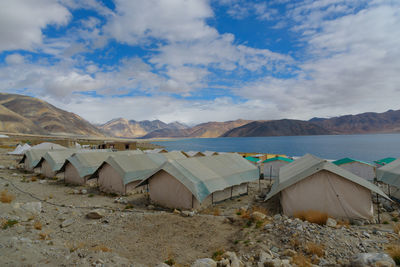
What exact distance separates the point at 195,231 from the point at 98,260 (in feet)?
15.1

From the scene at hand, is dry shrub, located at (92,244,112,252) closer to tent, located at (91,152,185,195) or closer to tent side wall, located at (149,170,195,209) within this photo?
tent side wall, located at (149,170,195,209)

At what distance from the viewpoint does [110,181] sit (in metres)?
21.2

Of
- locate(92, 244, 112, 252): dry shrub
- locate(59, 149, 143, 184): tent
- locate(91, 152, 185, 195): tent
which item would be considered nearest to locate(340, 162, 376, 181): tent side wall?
locate(91, 152, 185, 195): tent

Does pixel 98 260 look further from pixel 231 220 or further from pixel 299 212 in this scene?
pixel 299 212

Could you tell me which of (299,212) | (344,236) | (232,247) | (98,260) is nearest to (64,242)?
(98,260)

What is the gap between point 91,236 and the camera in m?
10.5

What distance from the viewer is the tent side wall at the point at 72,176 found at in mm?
23611

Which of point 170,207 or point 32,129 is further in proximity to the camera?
point 32,129

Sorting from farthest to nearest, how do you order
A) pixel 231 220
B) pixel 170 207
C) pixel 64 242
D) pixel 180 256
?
pixel 170 207 → pixel 231 220 → pixel 64 242 → pixel 180 256

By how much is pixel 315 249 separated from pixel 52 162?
1134 inches

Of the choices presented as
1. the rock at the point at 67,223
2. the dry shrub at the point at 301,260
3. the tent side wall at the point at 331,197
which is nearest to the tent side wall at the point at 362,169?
the tent side wall at the point at 331,197

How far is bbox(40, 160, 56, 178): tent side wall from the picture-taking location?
27062 millimetres

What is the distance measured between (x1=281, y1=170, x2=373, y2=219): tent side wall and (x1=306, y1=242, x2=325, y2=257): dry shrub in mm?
5830

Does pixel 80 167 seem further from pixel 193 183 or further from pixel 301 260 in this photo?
pixel 301 260
